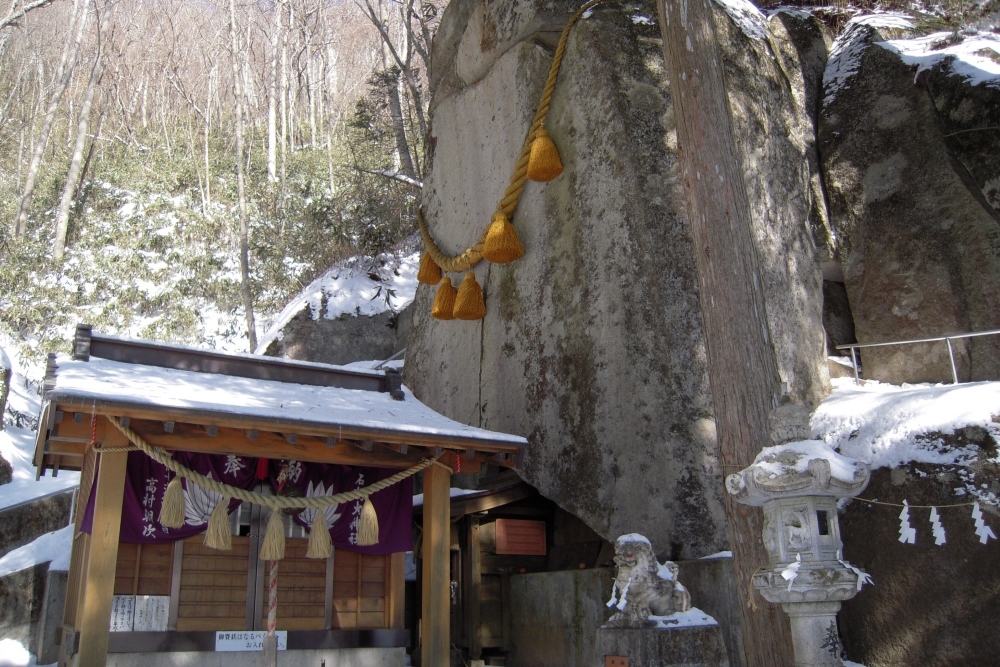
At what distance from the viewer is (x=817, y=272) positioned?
36.8 feet

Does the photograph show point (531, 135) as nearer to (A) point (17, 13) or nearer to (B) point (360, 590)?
(B) point (360, 590)

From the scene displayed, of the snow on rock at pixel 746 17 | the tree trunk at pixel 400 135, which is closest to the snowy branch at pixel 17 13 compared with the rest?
the tree trunk at pixel 400 135

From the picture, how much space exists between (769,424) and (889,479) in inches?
97.4

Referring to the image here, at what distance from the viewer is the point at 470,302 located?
38.0ft

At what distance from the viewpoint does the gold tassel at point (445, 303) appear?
12047 millimetres

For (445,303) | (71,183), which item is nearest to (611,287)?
(445,303)

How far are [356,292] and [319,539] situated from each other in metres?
10.7

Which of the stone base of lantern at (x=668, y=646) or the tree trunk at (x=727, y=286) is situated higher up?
the tree trunk at (x=727, y=286)

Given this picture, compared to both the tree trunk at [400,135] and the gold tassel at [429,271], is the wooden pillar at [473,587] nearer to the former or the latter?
the gold tassel at [429,271]

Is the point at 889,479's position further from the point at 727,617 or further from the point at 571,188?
the point at 571,188

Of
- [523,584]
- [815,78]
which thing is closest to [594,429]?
[523,584]

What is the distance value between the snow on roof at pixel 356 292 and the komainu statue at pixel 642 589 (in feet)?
37.0

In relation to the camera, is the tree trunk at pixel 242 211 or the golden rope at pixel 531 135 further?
the tree trunk at pixel 242 211

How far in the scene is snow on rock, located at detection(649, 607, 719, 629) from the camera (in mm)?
6852
